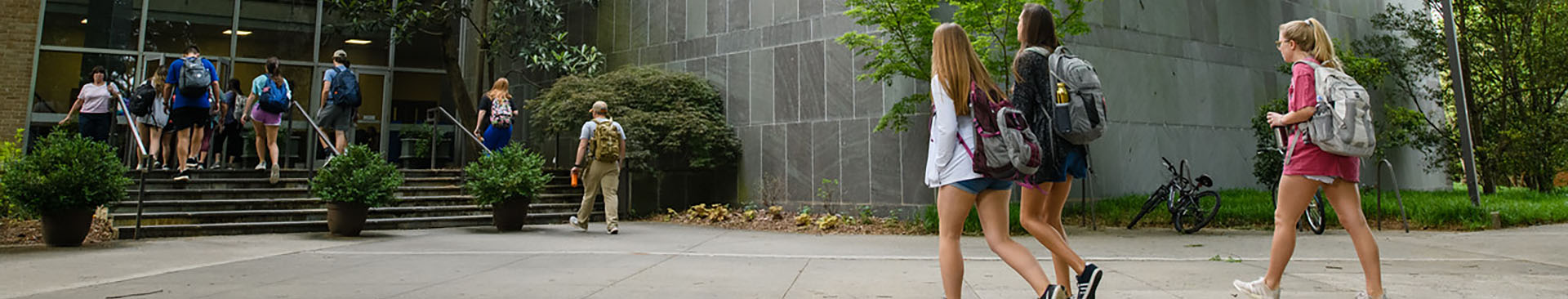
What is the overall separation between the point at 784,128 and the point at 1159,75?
21.3 feet

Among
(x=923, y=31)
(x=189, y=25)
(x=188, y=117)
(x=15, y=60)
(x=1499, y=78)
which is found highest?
(x=189, y=25)

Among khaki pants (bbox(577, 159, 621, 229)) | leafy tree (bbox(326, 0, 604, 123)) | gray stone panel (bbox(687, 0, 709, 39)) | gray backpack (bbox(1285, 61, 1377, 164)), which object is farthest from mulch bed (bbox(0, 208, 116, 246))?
gray backpack (bbox(1285, 61, 1377, 164))

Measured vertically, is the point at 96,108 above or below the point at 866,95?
below

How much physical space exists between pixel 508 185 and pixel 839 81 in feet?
16.5

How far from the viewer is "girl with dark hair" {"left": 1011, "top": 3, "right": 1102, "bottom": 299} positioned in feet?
12.6

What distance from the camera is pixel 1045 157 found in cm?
387

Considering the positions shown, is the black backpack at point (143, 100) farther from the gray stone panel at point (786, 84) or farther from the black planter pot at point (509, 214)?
the gray stone panel at point (786, 84)

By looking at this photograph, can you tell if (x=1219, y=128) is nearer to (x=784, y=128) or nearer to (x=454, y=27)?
(x=784, y=128)

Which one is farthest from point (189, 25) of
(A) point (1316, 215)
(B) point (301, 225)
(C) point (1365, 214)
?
(C) point (1365, 214)

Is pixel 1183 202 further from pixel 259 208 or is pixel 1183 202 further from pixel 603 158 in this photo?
pixel 259 208

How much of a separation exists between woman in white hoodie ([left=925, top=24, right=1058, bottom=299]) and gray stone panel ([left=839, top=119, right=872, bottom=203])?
8.32 metres

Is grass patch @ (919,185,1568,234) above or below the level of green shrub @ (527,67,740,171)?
below

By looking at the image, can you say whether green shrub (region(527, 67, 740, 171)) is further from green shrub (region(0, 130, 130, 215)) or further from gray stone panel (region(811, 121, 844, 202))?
green shrub (region(0, 130, 130, 215))

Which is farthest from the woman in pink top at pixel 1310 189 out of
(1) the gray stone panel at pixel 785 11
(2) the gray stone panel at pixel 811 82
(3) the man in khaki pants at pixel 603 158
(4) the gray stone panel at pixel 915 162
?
(1) the gray stone panel at pixel 785 11
